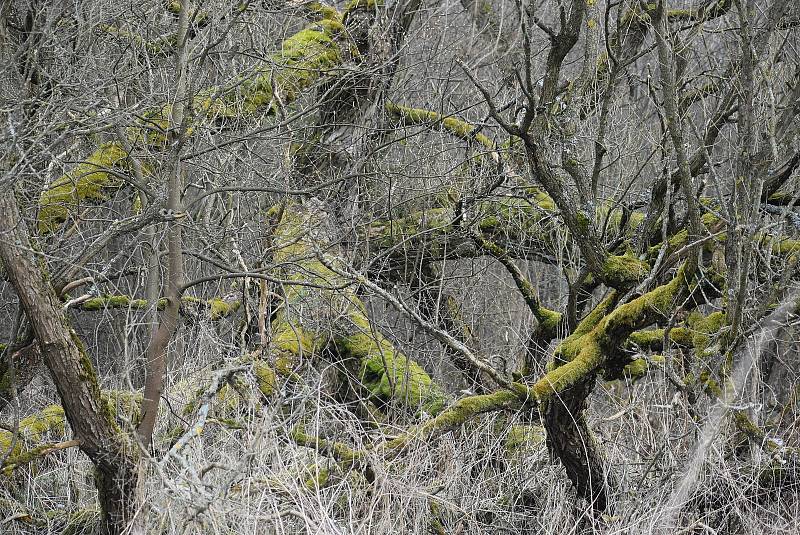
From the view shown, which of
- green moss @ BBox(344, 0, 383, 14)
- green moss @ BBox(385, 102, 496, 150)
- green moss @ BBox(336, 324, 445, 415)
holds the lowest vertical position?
green moss @ BBox(336, 324, 445, 415)

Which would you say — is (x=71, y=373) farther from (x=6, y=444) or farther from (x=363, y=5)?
(x=363, y=5)

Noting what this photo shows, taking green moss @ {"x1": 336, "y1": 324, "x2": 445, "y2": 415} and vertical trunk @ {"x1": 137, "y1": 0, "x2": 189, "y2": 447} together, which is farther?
green moss @ {"x1": 336, "y1": 324, "x2": 445, "y2": 415}

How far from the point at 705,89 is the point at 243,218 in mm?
3829

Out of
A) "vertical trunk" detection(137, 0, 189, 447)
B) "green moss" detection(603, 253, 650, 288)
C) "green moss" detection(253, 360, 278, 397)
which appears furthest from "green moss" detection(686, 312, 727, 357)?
"vertical trunk" detection(137, 0, 189, 447)

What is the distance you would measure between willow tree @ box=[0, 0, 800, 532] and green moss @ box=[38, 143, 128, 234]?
18 mm

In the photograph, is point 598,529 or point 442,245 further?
point 442,245

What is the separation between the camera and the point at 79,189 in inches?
228

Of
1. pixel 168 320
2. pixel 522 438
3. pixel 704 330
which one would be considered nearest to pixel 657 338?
pixel 704 330

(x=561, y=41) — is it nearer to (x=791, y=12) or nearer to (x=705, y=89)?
(x=791, y=12)

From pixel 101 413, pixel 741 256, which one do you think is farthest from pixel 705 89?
pixel 101 413

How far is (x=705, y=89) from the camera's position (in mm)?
6781

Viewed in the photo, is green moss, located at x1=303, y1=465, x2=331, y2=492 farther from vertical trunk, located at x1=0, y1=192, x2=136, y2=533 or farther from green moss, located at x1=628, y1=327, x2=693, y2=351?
green moss, located at x1=628, y1=327, x2=693, y2=351

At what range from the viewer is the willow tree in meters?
4.27

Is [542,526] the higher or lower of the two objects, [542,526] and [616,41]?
the lower
